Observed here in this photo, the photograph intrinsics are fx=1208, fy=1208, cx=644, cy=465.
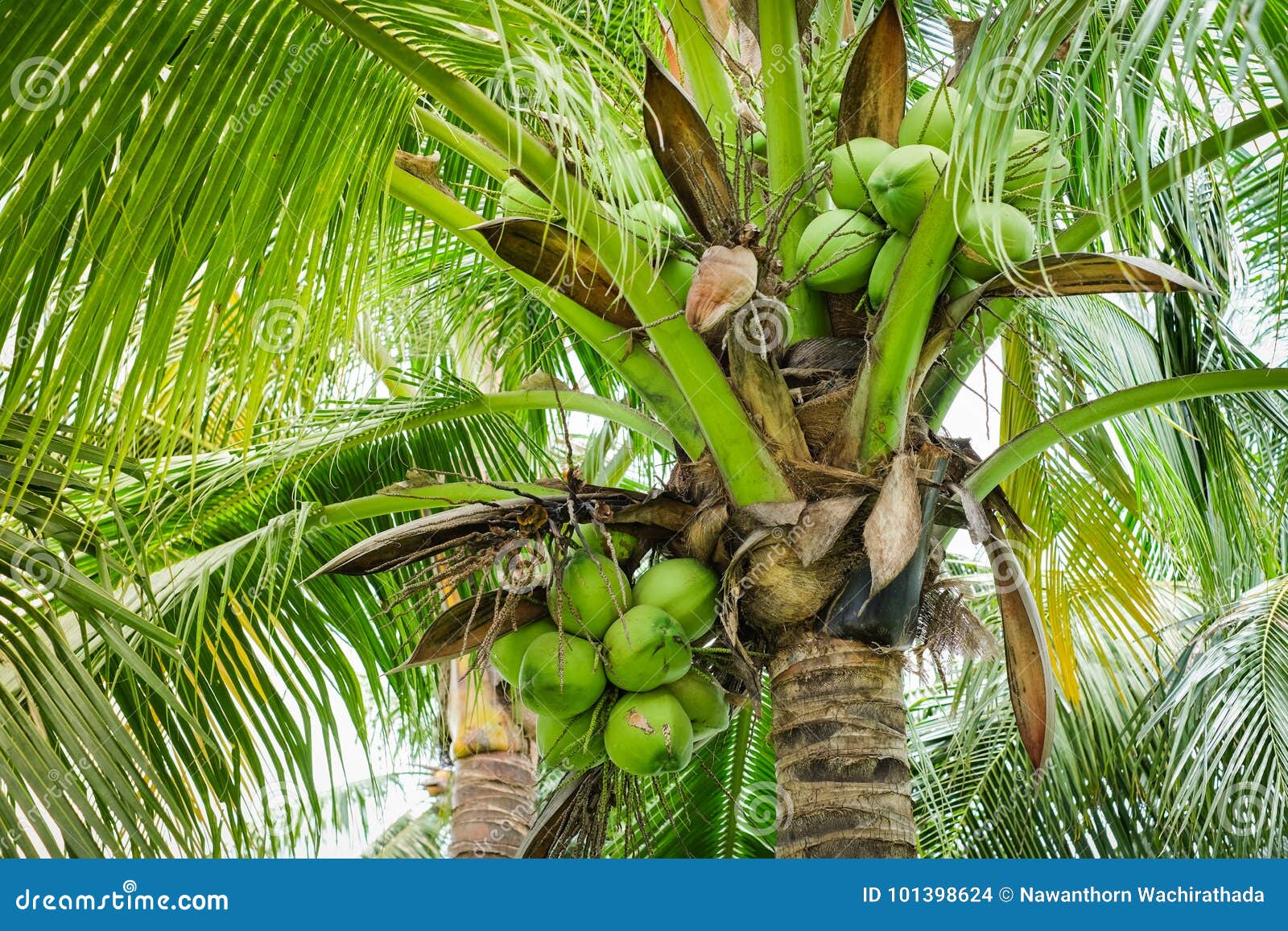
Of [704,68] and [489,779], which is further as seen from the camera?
[489,779]

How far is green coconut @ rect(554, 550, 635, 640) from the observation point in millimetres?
2010

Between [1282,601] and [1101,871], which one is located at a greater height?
[1282,601]

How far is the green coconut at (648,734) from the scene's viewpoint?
197cm

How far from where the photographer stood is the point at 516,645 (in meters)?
2.10

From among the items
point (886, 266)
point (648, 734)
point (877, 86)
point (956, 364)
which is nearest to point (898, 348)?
point (886, 266)

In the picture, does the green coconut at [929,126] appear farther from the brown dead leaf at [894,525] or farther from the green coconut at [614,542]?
the green coconut at [614,542]

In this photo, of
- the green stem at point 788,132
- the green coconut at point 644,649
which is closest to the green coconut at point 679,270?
the green stem at point 788,132

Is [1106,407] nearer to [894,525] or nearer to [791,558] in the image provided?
[894,525]

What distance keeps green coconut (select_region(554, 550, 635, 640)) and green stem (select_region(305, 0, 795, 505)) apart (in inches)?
9.9

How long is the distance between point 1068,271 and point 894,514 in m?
0.46

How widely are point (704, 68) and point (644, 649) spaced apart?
1.21m

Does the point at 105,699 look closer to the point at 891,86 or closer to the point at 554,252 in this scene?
the point at 554,252

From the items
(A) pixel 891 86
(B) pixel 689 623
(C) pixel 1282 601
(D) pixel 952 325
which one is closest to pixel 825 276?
(D) pixel 952 325

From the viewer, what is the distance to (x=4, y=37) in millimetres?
1477
